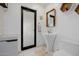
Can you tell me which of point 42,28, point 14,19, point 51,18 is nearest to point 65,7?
point 51,18

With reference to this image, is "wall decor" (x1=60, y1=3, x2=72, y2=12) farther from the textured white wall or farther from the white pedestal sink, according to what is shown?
the white pedestal sink

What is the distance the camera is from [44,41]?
1.15 meters

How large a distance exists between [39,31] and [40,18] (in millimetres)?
128

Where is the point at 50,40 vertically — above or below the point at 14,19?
below

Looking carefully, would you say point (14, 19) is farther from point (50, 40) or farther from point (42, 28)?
point (50, 40)

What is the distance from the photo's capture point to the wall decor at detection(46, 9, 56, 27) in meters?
1.12

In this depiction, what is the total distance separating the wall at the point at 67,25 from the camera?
108 cm

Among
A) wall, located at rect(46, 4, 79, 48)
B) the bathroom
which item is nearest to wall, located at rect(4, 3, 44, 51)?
the bathroom

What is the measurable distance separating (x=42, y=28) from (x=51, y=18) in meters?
0.13

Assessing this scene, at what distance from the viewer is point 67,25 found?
Answer: 43.4 inches

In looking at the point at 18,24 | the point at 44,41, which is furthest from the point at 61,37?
the point at 18,24

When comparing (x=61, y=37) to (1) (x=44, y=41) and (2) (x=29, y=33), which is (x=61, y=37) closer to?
(1) (x=44, y=41)

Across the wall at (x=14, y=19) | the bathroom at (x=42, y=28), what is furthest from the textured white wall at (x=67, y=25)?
the wall at (x=14, y=19)

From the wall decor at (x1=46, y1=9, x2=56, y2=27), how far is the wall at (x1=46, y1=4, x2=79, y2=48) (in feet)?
0.10
